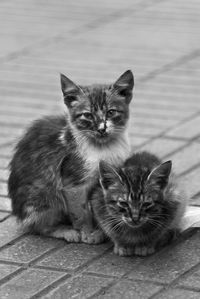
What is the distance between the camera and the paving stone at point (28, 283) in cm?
522

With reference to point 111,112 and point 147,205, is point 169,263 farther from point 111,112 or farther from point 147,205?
point 111,112

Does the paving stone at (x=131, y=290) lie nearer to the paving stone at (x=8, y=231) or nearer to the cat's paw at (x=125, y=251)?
the cat's paw at (x=125, y=251)

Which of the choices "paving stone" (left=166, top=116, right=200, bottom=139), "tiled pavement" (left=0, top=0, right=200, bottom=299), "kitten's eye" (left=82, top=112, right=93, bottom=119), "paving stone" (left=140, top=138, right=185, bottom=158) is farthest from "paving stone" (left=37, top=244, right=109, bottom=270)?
"paving stone" (left=166, top=116, right=200, bottom=139)

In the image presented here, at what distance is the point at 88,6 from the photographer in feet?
44.0

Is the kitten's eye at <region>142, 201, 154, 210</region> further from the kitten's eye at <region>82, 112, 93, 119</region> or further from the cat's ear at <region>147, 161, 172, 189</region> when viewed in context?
the kitten's eye at <region>82, 112, 93, 119</region>

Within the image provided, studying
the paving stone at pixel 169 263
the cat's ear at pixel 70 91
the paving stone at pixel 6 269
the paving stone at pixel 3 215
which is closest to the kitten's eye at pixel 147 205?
the paving stone at pixel 169 263

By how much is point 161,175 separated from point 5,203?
5.23 ft

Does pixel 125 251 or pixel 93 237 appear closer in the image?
pixel 125 251

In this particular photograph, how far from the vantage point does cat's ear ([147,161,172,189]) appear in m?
5.64

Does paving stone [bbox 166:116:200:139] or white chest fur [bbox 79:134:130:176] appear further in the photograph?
paving stone [bbox 166:116:200:139]

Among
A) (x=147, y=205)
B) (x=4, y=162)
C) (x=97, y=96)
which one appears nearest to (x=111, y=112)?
(x=97, y=96)

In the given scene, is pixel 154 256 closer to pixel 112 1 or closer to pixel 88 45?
pixel 88 45

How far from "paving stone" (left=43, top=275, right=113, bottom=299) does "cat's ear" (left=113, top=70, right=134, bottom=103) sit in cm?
149

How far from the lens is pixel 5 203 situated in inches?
266
